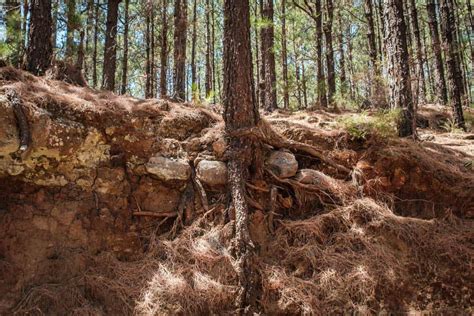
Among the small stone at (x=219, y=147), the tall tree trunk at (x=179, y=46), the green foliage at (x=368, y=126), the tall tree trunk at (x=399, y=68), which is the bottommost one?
the small stone at (x=219, y=147)

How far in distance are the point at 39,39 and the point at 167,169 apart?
292 cm

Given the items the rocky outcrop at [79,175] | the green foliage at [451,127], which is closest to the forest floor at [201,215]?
the rocky outcrop at [79,175]

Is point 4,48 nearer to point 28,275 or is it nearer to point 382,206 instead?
point 28,275

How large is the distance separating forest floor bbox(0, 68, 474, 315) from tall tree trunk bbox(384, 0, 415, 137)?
0.59 m

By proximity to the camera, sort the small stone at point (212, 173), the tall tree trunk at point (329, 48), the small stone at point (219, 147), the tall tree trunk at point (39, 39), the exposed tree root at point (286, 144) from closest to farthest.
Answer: the small stone at point (212, 173) → the small stone at point (219, 147) → the exposed tree root at point (286, 144) → the tall tree trunk at point (39, 39) → the tall tree trunk at point (329, 48)

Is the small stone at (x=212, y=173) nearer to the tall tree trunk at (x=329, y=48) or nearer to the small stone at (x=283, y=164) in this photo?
the small stone at (x=283, y=164)

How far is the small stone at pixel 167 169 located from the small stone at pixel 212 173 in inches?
7.0

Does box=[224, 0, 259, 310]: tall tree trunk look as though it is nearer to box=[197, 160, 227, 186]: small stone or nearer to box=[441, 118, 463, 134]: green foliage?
box=[197, 160, 227, 186]: small stone

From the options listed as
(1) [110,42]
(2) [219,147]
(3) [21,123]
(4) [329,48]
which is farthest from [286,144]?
(1) [110,42]

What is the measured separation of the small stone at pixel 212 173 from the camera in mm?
4078

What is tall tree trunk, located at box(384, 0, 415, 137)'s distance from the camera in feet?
16.7

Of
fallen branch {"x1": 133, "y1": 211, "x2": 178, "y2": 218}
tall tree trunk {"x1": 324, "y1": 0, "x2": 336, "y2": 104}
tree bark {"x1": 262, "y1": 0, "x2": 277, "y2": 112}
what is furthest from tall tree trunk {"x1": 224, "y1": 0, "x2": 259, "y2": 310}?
tall tree trunk {"x1": 324, "y1": 0, "x2": 336, "y2": 104}

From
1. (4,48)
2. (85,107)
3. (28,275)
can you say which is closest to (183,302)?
(28,275)

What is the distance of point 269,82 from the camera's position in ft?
23.4
